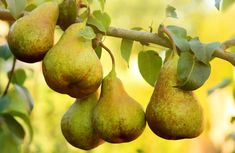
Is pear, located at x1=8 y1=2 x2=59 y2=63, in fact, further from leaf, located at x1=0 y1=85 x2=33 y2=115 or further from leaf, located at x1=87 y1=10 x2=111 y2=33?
leaf, located at x1=0 y1=85 x2=33 y2=115

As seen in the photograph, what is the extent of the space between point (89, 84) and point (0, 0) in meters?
0.40

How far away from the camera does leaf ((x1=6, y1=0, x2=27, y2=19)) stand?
1.16 meters

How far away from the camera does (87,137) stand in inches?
45.1

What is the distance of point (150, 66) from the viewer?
1.31 m

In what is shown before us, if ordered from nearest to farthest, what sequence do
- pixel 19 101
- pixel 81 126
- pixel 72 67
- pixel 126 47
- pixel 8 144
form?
1. pixel 72 67
2. pixel 81 126
3. pixel 126 47
4. pixel 8 144
5. pixel 19 101

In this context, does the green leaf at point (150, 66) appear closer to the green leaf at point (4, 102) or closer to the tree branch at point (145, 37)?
the tree branch at point (145, 37)

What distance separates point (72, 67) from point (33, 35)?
9cm

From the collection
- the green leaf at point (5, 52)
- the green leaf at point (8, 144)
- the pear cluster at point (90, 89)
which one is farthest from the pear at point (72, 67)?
the green leaf at point (5, 52)

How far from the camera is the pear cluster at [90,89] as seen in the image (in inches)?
41.4

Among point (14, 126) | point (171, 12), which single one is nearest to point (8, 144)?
point (14, 126)

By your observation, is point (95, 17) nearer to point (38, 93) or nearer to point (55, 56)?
point (55, 56)

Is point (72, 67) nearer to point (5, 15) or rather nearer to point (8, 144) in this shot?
point (5, 15)

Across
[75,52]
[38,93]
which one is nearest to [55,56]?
[75,52]

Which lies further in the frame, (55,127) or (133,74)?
(133,74)
